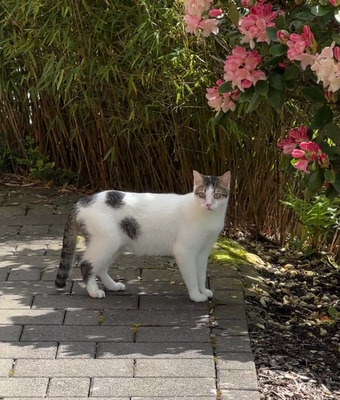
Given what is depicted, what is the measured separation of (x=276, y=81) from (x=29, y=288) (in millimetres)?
2156

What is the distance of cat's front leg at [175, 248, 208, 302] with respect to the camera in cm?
546

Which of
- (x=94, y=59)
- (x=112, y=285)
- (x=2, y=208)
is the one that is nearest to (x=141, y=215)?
(x=112, y=285)

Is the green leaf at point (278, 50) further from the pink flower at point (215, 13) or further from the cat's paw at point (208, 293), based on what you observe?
the cat's paw at point (208, 293)

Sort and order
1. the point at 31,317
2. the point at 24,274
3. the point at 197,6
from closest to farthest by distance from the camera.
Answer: the point at 197,6 < the point at 31,317 < the point at 24,274

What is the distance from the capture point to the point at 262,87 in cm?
434

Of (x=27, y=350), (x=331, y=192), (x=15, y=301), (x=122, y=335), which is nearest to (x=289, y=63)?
(x=331, y=192)

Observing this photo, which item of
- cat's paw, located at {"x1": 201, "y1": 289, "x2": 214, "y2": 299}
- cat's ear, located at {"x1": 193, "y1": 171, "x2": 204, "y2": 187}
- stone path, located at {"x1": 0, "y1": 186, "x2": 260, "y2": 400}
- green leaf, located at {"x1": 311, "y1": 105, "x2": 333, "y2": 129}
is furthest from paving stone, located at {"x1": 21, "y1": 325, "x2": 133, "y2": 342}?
green leaf, located at {"x1": 311, "y1": 105, "x2": 333, "y2": 129}

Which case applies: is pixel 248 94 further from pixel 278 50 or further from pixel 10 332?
pixel 10 332

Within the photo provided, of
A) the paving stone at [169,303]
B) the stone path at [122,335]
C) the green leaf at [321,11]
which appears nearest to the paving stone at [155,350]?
the stone path at [122,335]

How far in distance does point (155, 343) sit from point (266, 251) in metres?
2.29

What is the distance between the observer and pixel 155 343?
488 centimetres

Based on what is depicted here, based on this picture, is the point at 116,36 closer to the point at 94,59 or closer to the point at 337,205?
the point at 94,59

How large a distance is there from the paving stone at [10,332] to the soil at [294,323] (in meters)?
1.23

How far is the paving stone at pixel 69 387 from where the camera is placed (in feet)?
14.1
